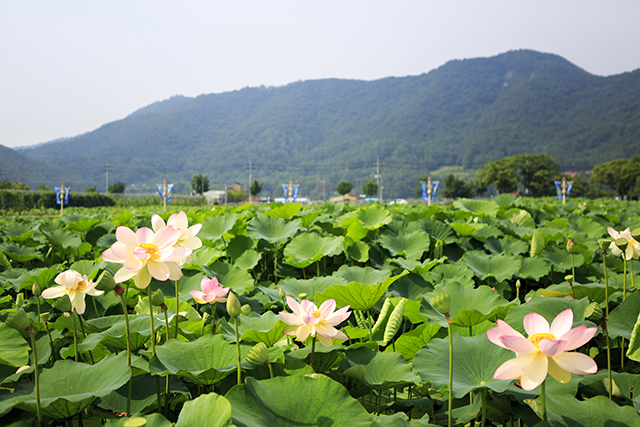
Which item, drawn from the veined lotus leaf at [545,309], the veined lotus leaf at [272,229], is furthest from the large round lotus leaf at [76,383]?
the veined lotus leaf at [272,229]

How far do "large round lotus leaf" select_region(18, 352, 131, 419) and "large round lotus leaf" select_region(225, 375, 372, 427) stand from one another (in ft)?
0.82

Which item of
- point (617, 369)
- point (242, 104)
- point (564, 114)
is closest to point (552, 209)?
point (617, 369)

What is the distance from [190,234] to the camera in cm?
92

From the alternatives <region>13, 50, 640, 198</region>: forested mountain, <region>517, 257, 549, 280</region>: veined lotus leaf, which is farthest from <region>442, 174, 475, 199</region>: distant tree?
<region>517, 257, 549, 280</region>: veined lotus leaf

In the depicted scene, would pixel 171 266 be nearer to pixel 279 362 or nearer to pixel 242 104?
pixel 279 362

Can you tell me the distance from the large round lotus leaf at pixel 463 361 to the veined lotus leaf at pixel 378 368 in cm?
4

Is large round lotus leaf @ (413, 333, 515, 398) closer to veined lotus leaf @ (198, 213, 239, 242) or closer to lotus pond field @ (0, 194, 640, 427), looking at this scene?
lotus pond field @ (0, 194, 640, 427)

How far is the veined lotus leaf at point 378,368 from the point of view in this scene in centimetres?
84

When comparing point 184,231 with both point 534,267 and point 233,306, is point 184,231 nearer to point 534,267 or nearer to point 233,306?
point 233,306

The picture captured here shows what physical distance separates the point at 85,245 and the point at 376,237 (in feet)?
6.68

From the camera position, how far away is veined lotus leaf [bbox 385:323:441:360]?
1.12 metres

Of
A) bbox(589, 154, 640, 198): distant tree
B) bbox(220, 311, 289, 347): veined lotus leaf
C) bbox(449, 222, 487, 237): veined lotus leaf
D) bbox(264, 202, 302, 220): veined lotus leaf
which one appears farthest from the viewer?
bbox(589, 154, 640, 198): distant tree

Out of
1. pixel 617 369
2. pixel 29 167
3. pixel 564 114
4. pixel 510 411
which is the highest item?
pixel 564 114

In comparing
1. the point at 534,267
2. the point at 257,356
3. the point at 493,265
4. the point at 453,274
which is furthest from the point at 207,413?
the point at 534,267
